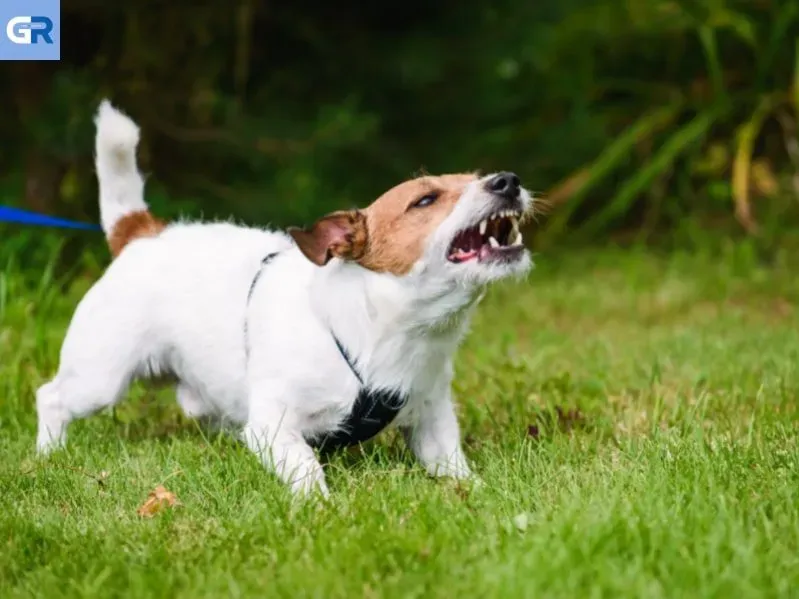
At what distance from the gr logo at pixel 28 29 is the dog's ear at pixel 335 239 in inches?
85.3

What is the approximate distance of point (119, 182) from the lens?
430 centimetres

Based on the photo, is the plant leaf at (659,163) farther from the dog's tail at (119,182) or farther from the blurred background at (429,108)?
the dog's tail at (119,182)

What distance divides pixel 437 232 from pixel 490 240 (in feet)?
0.55

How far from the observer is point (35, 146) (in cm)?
723

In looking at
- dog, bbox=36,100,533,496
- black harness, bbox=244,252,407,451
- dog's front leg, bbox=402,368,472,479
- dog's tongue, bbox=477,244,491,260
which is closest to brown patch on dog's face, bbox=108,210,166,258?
dog, bbox=36,100,533,496

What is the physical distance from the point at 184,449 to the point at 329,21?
5141 mm

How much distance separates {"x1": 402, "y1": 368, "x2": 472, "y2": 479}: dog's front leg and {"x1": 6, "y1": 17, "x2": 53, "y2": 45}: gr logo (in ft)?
8.34

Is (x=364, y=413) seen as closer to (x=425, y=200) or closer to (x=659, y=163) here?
(x=425, y=200)

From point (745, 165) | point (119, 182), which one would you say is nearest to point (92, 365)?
point (119, 182)

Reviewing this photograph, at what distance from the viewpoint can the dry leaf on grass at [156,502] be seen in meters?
3.12

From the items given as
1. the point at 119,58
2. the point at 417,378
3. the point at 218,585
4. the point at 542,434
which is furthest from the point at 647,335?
the point at 218,585

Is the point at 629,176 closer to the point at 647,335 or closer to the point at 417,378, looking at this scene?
the point at 647,335

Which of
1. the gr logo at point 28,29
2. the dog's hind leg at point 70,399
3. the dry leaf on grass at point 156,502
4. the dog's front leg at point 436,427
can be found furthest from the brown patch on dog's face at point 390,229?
the gr logo at point 28,29

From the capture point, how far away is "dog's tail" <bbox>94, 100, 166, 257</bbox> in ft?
13.9
